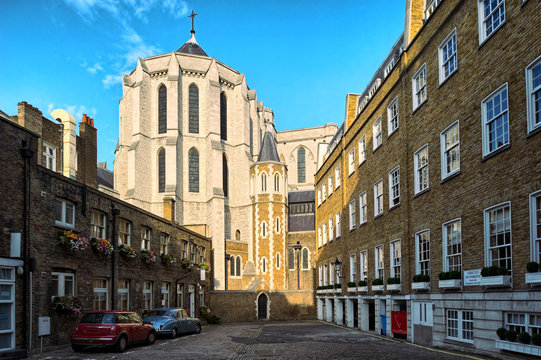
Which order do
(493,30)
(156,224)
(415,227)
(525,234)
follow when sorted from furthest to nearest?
(156,224) < (415,227) < (493,30) < (525,234)

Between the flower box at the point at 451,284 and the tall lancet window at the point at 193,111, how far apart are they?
171 feet

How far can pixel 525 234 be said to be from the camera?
12328 mm

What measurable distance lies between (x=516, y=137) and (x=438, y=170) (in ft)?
16.8

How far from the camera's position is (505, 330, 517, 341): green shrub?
12.4 m

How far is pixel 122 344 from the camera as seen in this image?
17.2m

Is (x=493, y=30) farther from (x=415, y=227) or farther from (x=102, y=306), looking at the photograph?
(x=102, y=306)

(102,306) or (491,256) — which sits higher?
(491,256)

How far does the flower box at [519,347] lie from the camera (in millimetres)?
11344

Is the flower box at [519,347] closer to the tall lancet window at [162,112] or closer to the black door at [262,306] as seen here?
the black door at [262,306]

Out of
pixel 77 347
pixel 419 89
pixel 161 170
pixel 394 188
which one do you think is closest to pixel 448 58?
pixel 419 89

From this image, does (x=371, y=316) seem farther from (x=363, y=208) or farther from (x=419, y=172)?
(x=419, y=172)

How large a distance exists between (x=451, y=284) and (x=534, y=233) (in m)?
4.50

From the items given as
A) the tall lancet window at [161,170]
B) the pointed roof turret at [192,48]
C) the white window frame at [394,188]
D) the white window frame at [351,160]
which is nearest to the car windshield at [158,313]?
the white window frame at [394,188]

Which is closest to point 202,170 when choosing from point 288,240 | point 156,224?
point 288,240
